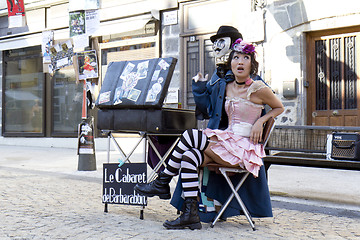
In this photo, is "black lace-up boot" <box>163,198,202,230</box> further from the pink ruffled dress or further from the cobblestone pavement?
the pink ruffled dress

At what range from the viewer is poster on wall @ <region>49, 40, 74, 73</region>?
25.0 feet

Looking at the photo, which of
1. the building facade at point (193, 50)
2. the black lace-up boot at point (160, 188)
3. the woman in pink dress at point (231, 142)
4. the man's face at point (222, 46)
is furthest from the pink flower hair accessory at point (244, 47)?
the building facade at point (193, 50)

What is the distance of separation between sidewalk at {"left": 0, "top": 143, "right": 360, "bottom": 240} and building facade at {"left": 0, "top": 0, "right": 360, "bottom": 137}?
2.12 m

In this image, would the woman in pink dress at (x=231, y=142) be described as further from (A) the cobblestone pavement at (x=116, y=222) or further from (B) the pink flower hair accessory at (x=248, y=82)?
(A) the cobblestone pavement at (x=116, y=222)

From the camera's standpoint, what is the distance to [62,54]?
25.2ft

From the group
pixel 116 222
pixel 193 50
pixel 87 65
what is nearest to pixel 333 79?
pixel 193 50

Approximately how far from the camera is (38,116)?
1359 cm

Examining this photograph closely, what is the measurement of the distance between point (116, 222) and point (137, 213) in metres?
0.46

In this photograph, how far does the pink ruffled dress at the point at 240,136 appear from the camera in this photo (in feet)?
11.6

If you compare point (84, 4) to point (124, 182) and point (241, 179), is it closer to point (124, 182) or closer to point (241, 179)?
point (124, 182)

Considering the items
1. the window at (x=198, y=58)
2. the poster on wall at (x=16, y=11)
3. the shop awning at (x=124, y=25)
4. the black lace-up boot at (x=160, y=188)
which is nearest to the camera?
the black lace-up boot at (x=160, y=188)

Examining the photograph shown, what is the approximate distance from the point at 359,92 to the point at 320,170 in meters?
1.66

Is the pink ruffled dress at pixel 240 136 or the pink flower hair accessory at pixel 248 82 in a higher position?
the pink flower hair accessory at pixel 248 82

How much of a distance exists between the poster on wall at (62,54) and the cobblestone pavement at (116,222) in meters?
3.10
